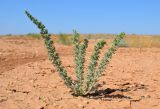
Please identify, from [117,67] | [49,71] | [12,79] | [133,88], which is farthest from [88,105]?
[117,67]

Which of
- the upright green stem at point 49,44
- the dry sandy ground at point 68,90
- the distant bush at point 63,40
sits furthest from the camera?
the distant bush at point 63,40

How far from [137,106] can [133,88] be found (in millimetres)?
1323

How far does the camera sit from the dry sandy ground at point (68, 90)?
23.3 feet

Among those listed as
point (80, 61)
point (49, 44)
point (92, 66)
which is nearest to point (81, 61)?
point (80, 61)

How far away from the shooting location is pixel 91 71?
7.78m

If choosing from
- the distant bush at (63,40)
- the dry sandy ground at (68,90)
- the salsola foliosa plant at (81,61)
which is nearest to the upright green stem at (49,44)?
the salsola foliosa plant at (81,61)

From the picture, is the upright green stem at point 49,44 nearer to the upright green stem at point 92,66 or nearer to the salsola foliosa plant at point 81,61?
the salsola foliosa plant at point 81,61

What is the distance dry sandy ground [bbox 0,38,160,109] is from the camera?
23.3ft

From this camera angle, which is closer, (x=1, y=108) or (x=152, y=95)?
(x=1, y=108)

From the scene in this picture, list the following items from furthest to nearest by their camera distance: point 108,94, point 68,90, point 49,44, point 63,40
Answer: point 63,40
point 68,90
point 108,94
point 49,44

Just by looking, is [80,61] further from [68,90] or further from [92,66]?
[68,90]

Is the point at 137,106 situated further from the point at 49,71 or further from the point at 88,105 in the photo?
the point at 49,71

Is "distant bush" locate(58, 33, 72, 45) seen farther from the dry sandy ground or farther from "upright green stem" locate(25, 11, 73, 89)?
"upright green stem" locate(25, 11, 73, 89)

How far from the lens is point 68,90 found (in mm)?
8211
